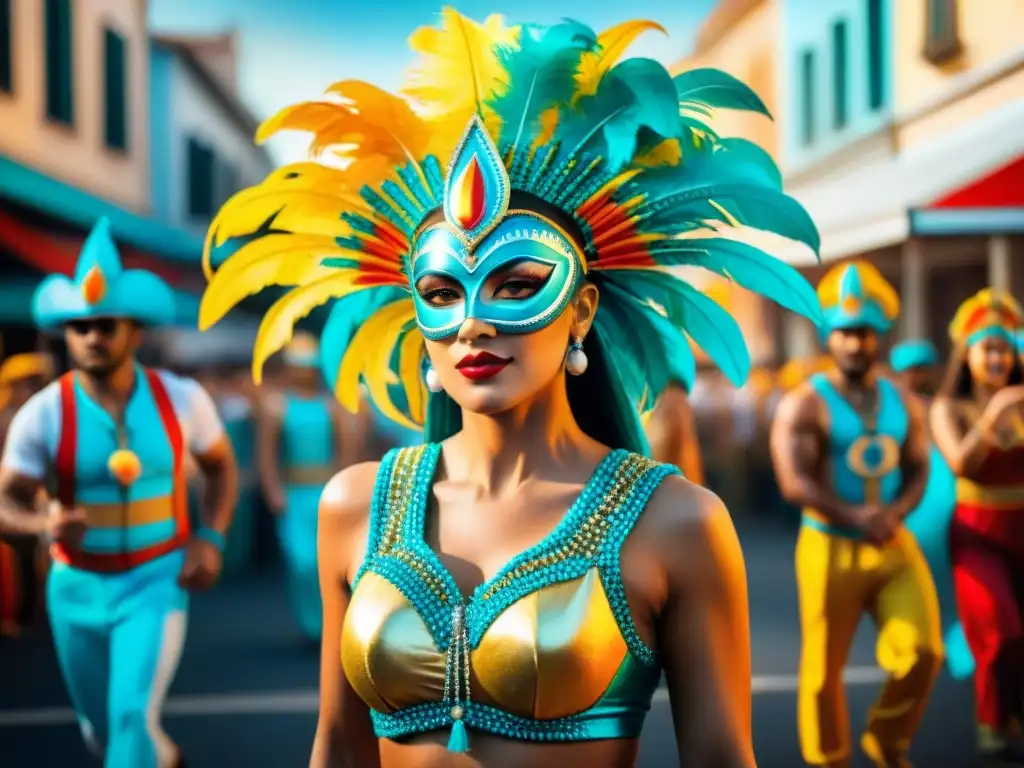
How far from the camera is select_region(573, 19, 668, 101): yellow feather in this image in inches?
95.0

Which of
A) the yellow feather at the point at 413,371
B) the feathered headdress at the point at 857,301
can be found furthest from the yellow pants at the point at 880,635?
the yellow feather at the point at 413,371

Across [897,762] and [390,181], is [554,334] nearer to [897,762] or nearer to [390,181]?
[390,181]

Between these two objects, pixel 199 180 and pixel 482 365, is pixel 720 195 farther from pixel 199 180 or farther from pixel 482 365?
pixel 199 180

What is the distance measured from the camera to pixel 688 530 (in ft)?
7.08

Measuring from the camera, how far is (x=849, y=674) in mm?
7434

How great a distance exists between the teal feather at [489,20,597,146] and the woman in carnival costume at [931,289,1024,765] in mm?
4119

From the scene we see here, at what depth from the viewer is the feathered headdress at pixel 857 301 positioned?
5.53 metres

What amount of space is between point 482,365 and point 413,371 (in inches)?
22.4

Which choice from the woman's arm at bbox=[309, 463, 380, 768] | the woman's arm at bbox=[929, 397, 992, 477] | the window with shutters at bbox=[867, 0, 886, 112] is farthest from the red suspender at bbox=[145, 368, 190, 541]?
the window with shutters at bbox=[867, 0, 886, 112]

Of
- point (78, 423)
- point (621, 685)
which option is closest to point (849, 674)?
point (78, 423)

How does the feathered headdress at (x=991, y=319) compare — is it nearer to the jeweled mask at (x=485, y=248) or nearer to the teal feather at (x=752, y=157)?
the teal feather at (x=752, y=157)

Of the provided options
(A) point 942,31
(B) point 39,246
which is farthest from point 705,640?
(A) point 942,31

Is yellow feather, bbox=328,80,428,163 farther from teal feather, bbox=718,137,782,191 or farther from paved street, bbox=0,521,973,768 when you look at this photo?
paved street, bbox=0,521,973,768

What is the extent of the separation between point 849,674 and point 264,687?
319 cm
